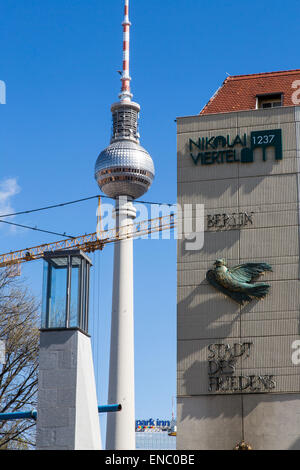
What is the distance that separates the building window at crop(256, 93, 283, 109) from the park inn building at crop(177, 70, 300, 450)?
2.48 metres

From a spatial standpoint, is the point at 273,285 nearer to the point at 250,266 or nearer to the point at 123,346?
the point at 250,266

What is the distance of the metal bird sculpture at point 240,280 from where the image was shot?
49469mm

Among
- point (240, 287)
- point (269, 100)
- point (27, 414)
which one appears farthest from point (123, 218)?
point (27, 414)

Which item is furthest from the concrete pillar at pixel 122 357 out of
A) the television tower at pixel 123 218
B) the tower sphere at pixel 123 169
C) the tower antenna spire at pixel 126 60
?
the tower antenna spire at pixel 126 60

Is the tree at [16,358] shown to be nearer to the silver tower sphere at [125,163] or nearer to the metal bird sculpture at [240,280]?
the metal bird sculpture at [240,280]

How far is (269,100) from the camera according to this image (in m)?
56.7

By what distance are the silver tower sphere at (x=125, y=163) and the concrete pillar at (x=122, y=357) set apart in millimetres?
7842

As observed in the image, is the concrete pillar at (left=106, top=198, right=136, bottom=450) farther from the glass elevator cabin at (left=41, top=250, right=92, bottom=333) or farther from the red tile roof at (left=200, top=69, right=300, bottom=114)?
the glass elevator cabin at (left=41, top=250, right=92, bottom=333)

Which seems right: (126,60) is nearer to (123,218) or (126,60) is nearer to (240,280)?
(123,218)

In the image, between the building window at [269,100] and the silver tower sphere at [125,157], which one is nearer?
the building window at [269,100]

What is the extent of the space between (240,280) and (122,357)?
64826 mm
